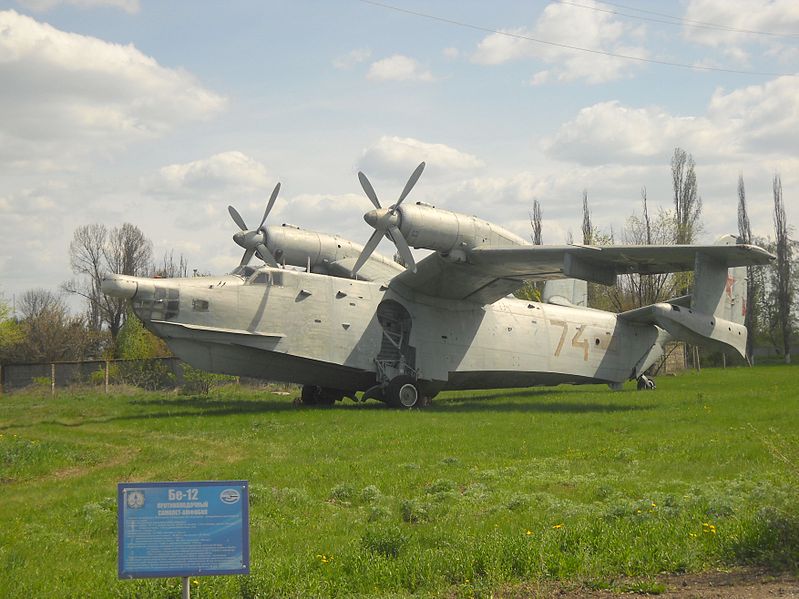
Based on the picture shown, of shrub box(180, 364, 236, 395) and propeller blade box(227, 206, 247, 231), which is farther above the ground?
propeller blade box(227, 206, 247, 231)

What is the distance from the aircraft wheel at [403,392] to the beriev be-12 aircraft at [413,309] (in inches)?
1.7

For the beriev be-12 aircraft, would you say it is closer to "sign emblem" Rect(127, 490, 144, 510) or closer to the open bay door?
the open bay door

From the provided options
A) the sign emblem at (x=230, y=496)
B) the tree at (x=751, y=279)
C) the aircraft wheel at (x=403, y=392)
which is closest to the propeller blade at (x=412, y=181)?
the aircraft wheel at (x=403, y=392)

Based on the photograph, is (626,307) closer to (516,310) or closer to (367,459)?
(516,310)

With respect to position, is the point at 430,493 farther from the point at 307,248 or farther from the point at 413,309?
the point at 307,248

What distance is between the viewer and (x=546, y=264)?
71.8ft

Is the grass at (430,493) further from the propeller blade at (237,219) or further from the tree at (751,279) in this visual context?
the tree at (751,279)

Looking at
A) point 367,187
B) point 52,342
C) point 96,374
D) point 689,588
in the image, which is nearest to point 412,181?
point 367,187

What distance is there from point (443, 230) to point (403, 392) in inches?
193

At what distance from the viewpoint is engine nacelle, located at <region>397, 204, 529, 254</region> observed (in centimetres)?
2123

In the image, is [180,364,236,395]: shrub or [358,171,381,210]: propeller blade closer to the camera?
[358,171,381,210]: propeller blade

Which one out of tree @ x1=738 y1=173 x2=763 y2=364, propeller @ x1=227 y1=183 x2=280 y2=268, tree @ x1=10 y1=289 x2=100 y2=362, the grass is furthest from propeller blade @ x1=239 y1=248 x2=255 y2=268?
tree @ x1=738 y1=173 x2=763 y2=364

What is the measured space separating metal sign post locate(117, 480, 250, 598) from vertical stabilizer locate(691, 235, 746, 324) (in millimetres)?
18710

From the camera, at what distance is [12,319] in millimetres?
58219
